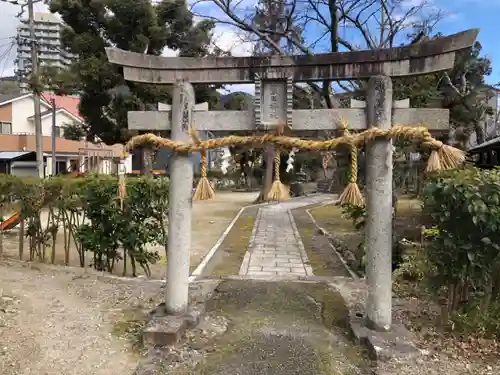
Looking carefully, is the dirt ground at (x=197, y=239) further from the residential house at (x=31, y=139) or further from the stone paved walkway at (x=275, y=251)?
the residential house at (x=31, y=139)

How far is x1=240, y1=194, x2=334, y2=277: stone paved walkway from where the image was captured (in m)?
8.75

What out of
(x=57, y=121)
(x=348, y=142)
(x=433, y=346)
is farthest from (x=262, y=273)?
(x=57, y=121)

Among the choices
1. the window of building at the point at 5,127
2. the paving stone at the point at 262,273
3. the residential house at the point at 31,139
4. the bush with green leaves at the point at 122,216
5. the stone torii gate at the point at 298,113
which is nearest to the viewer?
the stone torii gate at the point at 298,113

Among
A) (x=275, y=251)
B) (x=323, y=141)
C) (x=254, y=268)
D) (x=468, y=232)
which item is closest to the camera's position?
(x=468, y=232)

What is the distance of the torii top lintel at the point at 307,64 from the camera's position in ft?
15.1

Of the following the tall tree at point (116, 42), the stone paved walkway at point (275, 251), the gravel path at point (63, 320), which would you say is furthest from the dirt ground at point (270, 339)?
the tall tree at point (116, 42)

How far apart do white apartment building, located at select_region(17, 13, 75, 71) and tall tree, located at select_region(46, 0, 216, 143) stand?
50cm

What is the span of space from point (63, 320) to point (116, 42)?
750 inches

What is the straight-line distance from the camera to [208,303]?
20.2 ft

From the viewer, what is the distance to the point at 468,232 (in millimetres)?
4445

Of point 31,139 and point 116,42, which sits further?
point 31,139

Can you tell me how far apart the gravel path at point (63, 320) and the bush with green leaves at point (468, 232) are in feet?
11.6

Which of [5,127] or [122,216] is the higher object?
[5,127]

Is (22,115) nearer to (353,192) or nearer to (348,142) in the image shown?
(348,142)
